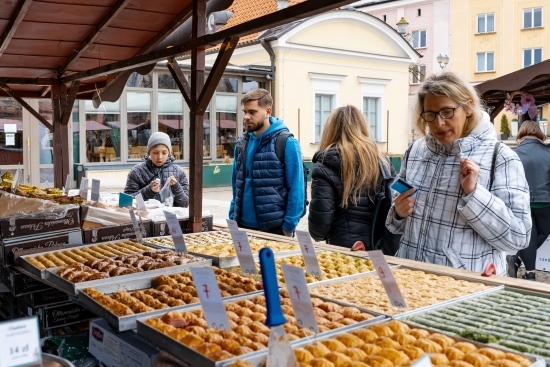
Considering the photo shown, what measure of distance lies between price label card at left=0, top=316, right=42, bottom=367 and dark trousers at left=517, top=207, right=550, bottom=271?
18.8 ft

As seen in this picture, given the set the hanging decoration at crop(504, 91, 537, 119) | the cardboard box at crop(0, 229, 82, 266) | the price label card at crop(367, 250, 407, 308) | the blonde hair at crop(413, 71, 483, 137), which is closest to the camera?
the price label card at crop(367, 250, 407, 308)

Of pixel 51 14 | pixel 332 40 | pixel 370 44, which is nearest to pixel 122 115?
pixel 332 40

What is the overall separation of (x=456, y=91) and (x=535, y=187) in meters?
4.02

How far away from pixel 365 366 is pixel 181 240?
1.74 m

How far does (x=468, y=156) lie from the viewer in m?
2.66

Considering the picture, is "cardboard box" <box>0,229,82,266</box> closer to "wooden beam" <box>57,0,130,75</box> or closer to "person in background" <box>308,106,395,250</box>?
"person in background" <box>308,106,395,250</box>

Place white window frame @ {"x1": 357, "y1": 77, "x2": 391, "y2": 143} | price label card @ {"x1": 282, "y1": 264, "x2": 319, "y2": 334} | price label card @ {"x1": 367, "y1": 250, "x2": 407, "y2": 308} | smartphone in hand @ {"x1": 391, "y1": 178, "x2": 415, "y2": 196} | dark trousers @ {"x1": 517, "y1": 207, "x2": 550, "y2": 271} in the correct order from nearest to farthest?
1. price label card @ {"x1": 282, "y1": 264, "x2": 319, "y2": 334}
2. price label card @ {"x1": 367, "y1": 250, "x2": 407, "y2": 308}
3. smartphone in hand @ {"x1": 391, "y1": 178, "x2": 415, "y2": 196}
4. dark trousers @ {"x1": 517, "y1": 207, "x2": 550, "y2": 271}
5. white window frame @ {"x1": 357, "y1": 77, "x2": 391, "y2": 143}

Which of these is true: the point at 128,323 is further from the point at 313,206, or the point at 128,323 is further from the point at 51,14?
the point at 51,14

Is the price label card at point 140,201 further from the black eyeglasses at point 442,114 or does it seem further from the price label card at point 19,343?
the price label card at point 19,343

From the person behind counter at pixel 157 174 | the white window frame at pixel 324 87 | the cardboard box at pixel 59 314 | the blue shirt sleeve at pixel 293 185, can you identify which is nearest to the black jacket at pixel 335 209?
the blue shirt sleeve at pixel 293 185

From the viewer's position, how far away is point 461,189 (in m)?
2.68

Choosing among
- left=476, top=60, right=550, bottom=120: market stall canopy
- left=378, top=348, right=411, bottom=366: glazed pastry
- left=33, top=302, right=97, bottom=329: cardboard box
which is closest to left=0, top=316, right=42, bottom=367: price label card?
left=378, top=348, right=411, bottom=366: glazed pastry

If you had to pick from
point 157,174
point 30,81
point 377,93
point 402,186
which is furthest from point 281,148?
point 377,93

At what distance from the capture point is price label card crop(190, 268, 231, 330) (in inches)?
69.4
